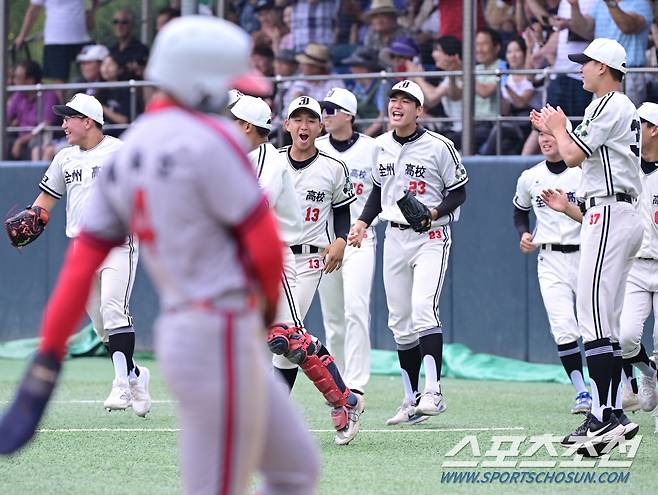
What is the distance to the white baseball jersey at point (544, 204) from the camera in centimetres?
1043

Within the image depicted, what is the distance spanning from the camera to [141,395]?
9.48 m

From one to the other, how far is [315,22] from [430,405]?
6964 millimetres

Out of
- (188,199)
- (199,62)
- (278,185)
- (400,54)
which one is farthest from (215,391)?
(400,54)

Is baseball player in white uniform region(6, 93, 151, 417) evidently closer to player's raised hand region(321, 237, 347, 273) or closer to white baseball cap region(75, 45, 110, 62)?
player's raised hand region(321, 237, 347, 273)

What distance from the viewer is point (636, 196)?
7.61 metres

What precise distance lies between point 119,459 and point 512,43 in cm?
706

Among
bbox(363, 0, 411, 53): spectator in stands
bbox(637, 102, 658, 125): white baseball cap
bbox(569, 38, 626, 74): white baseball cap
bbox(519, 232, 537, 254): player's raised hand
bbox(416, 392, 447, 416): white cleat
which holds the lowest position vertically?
bbox(416, 392, 447, 416): white cleat

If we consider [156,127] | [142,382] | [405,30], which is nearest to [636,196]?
[142,382]

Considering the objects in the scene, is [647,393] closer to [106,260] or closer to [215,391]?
[106,260]

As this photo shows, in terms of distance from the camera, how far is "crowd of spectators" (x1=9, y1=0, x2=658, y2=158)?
12.2 meters

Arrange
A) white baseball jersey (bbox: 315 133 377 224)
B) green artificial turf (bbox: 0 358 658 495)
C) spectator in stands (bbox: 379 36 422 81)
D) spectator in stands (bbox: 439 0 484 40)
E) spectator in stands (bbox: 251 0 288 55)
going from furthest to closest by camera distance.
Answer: spectator in stands (bbox: 251 0 288 55) < spectator in stands (bbox: 379 36 422 81) < spectator in stands (bbox: 439 0 484 40) < white baseball jersey (bbox: 315 133 377 224) < green artificial turf (bbox: 0 358 658 495)

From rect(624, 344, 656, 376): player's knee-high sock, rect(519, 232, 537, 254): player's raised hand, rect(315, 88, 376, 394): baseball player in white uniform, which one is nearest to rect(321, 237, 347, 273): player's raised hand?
rect(315, 88, 376, 394): baseball player in white uniform

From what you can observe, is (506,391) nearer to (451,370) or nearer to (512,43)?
(451,370)

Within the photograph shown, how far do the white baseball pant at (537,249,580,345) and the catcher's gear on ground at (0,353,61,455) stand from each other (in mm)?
6851
